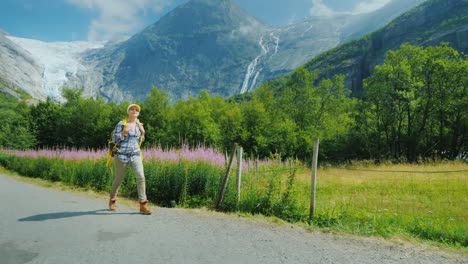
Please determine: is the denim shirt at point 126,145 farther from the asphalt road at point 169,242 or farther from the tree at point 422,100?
the tree at point 422,100

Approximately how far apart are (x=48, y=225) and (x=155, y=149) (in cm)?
597

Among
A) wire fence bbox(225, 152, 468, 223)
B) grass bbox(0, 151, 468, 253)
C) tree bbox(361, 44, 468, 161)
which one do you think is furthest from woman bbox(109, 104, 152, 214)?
tree bbox(361, 44, 468, 161)

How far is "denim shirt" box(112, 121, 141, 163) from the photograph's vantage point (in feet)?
19.9

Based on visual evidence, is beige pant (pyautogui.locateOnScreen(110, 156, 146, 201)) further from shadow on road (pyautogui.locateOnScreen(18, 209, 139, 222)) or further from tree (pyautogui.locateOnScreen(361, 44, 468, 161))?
tree (pyautogui.locateOnScreen(361, 44, 468, 161))

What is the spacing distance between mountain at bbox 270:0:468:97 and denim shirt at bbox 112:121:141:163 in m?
112

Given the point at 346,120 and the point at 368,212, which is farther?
the point at 346,120

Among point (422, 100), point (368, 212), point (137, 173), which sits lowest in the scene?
point (368, 212)

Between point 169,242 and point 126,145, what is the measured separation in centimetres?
273

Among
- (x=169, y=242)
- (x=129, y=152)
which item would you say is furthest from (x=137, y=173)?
(x=169, y=242)

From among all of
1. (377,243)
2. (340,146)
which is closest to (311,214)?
(377,243)

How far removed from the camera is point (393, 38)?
13238 centimetres

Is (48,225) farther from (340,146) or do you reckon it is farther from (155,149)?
(340,146)

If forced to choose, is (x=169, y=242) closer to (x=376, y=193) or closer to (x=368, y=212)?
(x=368, y=212)

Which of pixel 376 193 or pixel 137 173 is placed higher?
pixel 137 173
